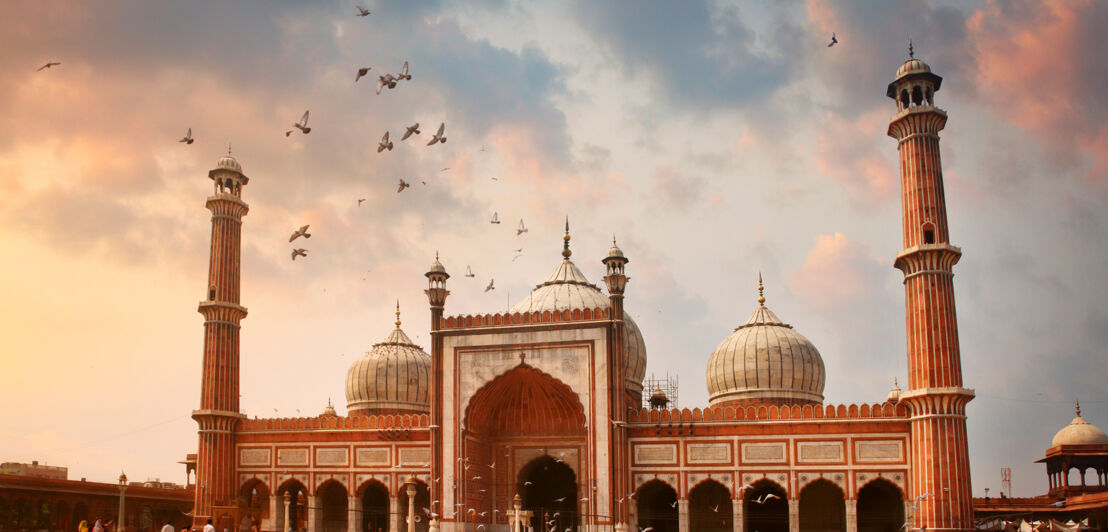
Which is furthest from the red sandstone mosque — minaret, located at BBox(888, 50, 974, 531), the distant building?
the distant building

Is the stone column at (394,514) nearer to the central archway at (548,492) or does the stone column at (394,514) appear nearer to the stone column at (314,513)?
the stone column at (314,513)

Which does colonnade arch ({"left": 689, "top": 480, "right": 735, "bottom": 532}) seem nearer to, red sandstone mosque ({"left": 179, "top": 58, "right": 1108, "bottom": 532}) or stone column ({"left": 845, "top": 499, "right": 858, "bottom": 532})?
red sandstone mosque ({"left": 179, "top": 58, "right": 1108, "bottom": 532})

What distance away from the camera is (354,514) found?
99.5 ft

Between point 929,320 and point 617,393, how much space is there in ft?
26.9

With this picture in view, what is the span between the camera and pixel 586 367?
93.2 feet

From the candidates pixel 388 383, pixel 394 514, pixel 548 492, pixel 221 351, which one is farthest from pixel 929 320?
pixel 221 351

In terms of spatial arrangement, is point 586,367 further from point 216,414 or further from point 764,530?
point 216,414

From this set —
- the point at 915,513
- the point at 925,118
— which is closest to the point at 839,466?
the point at 915,513

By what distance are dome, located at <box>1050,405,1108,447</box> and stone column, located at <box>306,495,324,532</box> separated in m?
24.6

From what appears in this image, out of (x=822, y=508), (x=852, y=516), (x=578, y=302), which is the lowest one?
(x=852, y=516)

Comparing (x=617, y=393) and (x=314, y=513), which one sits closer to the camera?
(x=617, y=393)

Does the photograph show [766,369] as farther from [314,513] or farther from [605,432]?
[314,513]

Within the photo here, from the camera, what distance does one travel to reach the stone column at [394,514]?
29.7 m

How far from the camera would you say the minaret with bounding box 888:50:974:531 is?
2494 centimetres
